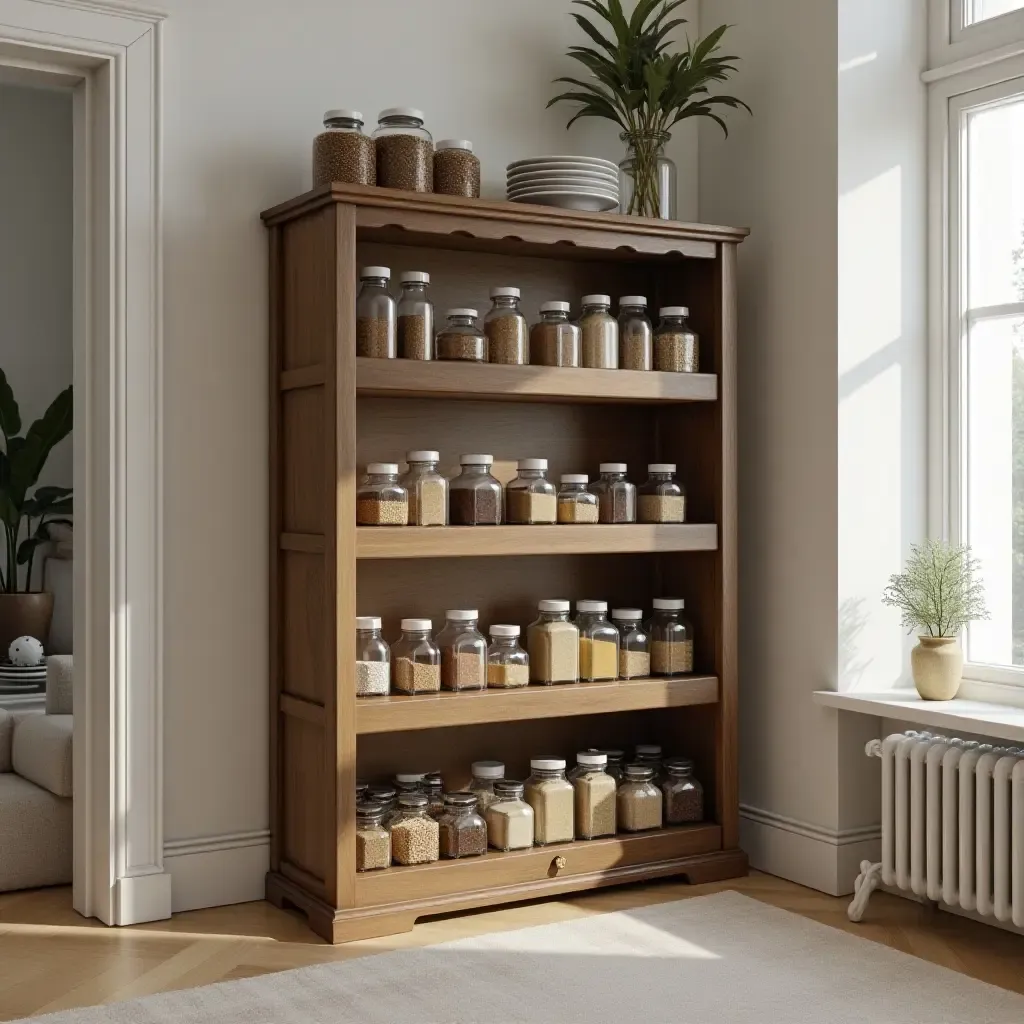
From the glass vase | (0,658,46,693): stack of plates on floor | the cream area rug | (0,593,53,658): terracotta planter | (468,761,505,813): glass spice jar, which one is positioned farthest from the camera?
(0,593,53,658): terracotta planter

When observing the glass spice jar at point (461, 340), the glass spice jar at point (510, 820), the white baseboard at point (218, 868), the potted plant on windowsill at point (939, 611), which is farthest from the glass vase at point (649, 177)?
the white baseboard at point (218, 868)

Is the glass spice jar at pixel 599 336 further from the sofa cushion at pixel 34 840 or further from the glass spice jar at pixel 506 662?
the sofa cushion at pixel 34 840

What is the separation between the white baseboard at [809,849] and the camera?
12.1 ft

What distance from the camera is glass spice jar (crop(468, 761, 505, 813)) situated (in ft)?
11.8

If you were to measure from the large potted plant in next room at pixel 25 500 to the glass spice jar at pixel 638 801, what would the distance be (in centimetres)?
317

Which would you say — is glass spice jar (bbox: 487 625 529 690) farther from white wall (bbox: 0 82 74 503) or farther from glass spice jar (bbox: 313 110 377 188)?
white wall (bbox: 0 82 74 503)

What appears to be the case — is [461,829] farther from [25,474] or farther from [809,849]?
[25,474]

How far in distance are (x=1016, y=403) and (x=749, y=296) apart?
0.87 metres

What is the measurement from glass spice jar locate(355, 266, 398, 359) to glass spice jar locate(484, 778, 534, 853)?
4.01ft

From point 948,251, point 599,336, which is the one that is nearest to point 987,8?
point 948,251

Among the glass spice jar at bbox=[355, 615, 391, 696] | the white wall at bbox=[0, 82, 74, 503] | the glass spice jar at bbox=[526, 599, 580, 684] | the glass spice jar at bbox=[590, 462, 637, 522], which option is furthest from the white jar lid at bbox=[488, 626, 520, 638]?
the white wall at bbox=[0, 82, 74, 503]

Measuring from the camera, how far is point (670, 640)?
379cm

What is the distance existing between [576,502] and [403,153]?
3.42ft

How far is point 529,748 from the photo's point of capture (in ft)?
12.9
